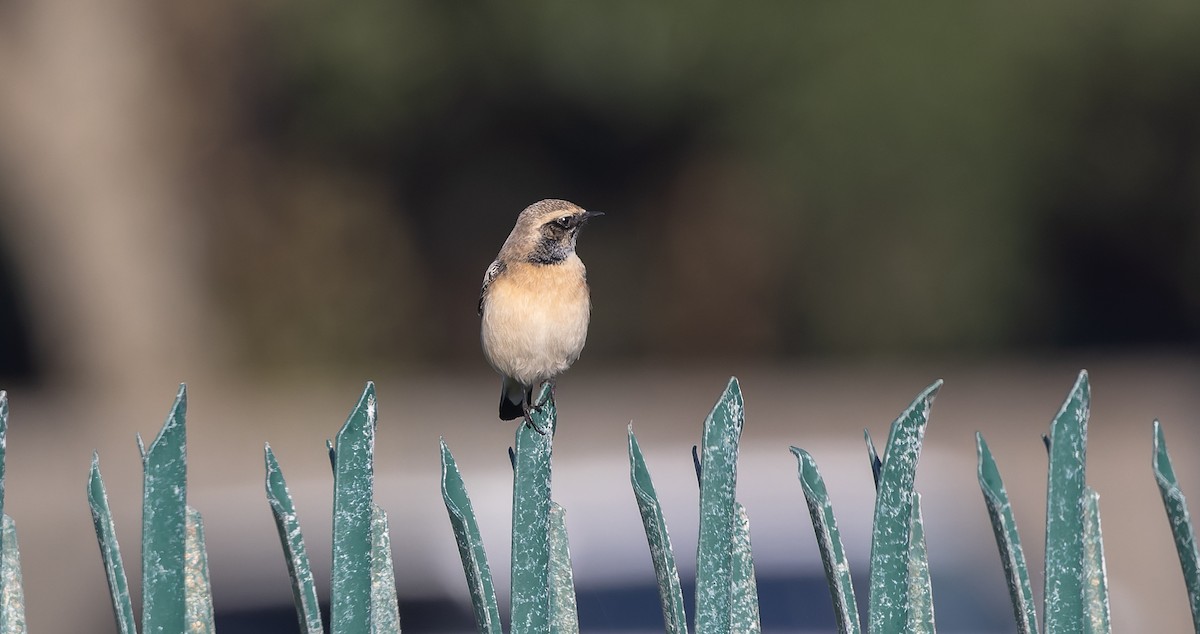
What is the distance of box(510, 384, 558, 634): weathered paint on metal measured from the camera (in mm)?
2594

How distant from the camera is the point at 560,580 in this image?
2.68 metres

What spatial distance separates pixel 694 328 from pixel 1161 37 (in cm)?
669

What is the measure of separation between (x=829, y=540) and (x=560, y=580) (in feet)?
1.80

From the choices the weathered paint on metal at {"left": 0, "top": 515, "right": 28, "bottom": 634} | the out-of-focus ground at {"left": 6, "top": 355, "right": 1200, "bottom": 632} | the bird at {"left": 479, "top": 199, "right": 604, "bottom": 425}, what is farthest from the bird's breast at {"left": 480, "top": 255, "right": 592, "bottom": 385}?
the out-of-focus ground at {"left": 6, "top": 355, "right": 1200, "bottom": 632}

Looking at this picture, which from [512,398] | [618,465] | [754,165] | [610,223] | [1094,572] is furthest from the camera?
[610,223]

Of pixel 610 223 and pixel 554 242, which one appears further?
pixel 610 223

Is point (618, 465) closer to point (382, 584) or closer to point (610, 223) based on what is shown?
point (382, 584)

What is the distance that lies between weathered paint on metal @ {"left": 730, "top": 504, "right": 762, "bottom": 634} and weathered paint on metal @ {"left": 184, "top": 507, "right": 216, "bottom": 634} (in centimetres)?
103

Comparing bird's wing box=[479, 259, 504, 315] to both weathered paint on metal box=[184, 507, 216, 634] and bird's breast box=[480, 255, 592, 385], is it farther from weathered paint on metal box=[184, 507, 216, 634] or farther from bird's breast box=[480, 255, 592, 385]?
weathered paint on metal box=[184, 507, 216, 634]

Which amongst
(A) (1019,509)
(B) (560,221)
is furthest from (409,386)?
(B) (560,221)

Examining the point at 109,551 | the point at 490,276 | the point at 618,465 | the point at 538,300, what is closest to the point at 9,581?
the point at 109,551

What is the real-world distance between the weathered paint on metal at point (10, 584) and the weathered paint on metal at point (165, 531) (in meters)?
0.28

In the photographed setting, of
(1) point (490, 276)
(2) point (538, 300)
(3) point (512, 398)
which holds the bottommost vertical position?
(3) point (512, 398)

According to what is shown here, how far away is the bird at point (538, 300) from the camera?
428 cm
